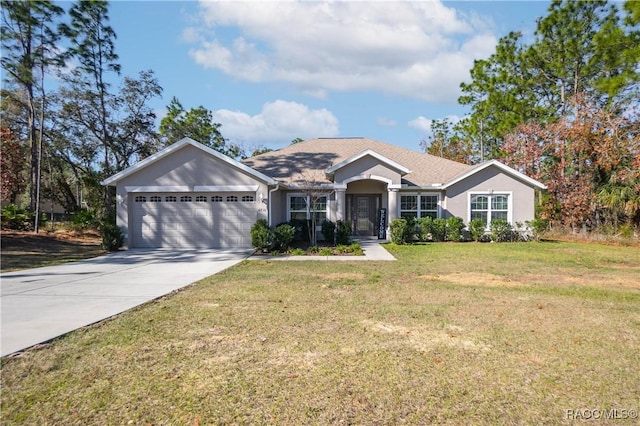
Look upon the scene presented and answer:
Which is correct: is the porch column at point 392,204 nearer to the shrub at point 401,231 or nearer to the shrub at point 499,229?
the shrub at point 401,231

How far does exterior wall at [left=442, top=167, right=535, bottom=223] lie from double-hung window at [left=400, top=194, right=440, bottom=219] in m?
0.64

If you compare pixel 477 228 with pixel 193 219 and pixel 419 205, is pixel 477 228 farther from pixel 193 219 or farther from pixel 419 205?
pixel 193 219

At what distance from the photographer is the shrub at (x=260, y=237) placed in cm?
1457

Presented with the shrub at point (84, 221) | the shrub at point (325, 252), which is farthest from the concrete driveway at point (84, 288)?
the shrub at point (84, 221)

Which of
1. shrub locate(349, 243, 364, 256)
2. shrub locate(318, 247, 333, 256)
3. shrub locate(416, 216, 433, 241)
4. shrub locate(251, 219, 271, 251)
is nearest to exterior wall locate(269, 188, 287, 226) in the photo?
shrub locate(251, 219, 271, 251)

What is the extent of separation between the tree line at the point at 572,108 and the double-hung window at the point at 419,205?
7.61 m

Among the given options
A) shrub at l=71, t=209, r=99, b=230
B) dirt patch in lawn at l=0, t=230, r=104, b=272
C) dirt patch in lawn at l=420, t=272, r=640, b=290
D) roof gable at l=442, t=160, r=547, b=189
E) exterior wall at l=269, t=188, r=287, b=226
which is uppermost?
roof gable at l=442, t=160, r=547, b=189

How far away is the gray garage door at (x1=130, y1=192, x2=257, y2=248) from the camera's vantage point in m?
16.4

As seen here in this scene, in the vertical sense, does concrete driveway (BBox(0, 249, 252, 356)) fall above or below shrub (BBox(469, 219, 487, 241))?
below

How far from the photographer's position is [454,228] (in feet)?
60.3

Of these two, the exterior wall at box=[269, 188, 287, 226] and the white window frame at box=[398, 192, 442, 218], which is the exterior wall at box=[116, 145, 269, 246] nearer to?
the exterior wall at box=[269, 188, 287, 226]

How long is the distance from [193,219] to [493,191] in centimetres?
1380

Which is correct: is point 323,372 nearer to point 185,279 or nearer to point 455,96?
point 185,279

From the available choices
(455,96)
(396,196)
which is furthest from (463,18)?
(455,96)
